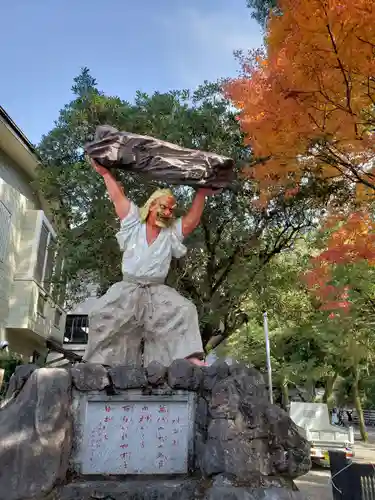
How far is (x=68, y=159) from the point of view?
12016mm

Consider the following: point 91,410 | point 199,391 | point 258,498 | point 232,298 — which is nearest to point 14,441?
point 91,410

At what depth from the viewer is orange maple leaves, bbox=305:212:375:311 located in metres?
9.17

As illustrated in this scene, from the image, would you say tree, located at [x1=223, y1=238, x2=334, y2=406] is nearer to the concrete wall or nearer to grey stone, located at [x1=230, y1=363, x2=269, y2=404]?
the concrete wall

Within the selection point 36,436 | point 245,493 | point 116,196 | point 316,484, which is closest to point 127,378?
point 36,436

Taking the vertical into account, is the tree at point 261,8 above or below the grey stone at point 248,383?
above

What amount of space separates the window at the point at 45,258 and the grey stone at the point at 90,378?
36.3 ft

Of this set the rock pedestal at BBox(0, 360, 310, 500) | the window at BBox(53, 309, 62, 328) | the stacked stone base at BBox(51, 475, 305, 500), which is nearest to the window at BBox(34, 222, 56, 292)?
the window at BBox(53, 309, 62, 328)

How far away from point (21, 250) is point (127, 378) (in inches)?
452

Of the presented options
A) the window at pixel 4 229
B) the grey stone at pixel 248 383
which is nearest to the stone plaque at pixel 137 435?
the grey stone at pixel 248 383

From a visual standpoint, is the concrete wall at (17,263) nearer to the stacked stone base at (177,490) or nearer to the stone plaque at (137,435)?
the stone plaque at (137,435)

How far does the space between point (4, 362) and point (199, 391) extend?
887 centimetres

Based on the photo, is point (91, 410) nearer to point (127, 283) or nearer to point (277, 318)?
point (127, 283)

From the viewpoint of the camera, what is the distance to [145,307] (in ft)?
16.7

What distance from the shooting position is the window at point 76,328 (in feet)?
78.6
